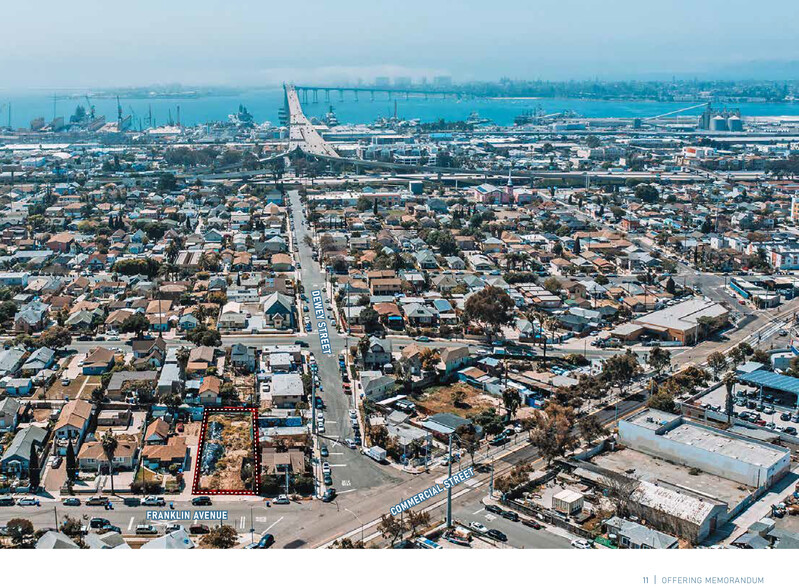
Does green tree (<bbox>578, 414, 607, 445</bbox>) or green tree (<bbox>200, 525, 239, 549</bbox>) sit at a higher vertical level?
green tree (<bbox>578, 414, 607, 445</bbox>)

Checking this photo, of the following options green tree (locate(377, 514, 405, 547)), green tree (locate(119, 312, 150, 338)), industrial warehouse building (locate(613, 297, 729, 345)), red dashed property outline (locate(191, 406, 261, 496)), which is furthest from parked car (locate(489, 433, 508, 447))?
green tree (locate(119, 312, 150, 338))

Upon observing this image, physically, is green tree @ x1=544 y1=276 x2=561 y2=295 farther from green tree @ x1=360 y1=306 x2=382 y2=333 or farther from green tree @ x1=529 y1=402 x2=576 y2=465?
green tree @ x1=529 y1=402 x2=576 y2=465

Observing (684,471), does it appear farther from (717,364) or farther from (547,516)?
(717,364)

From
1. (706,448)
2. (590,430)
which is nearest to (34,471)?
(590,430)

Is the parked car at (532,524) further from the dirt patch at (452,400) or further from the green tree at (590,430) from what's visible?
the dirt patch at (452,400)

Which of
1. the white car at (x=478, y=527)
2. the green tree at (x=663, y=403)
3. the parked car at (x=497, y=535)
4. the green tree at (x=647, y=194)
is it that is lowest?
the parked car at (x=497, y=535)

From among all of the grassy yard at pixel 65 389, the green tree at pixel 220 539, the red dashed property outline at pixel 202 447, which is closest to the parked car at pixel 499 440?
the red dashed property outline at pixel 202 447
